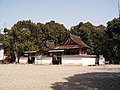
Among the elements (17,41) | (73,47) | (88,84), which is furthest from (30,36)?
(88,84)

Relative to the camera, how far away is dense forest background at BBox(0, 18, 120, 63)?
56.4 meters

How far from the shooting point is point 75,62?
154 ft

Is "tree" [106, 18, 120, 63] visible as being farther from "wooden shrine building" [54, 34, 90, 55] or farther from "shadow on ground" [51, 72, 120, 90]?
"shadow on ground" [51, 72, 120, 90]

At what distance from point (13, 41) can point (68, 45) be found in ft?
44.9

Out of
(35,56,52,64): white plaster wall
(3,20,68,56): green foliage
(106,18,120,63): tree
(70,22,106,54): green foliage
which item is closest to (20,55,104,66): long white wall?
(35,56,52,64): white plaster wall

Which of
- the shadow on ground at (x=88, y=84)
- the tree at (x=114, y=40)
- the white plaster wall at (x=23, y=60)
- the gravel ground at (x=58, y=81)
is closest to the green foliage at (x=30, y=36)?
the white plaster wall at (x=23, y=60)

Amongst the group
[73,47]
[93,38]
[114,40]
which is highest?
[93,38]

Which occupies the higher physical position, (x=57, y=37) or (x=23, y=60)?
(x=57, y=37)

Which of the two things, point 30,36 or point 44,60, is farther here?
point 30,36

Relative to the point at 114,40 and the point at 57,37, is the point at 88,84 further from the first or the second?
the point at 57,37

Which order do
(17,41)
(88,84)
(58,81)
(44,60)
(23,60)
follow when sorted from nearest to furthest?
(88,84) < (58,81) < (44,60) < (23,60) < (17,41)

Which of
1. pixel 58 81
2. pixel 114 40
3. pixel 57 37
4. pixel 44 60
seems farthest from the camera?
pixel 57 37

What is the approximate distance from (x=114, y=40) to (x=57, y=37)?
22.5 m

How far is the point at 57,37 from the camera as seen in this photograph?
7419 centimetres
